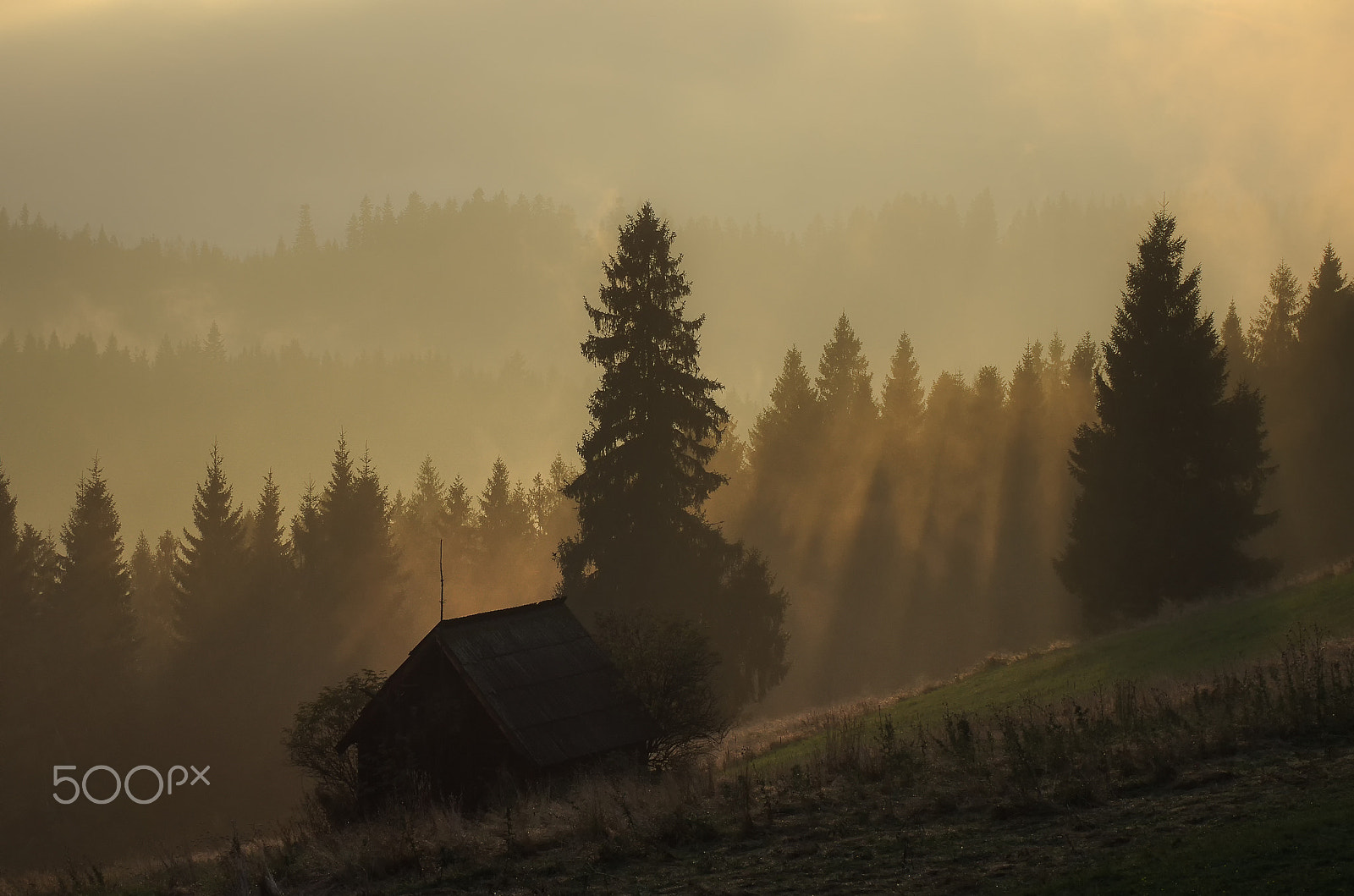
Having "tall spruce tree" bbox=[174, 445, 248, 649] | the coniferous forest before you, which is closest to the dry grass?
the coniferous forest

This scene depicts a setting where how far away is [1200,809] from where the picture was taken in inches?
513

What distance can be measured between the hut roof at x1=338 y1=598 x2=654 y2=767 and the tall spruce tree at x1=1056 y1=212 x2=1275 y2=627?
2579 centimetres

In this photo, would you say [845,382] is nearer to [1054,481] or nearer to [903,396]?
[903,396]

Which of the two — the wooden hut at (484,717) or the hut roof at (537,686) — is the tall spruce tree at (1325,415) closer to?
the hut roof at (537,686)

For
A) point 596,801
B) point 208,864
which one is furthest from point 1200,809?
point 208,864

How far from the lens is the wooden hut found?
2228 centimetres

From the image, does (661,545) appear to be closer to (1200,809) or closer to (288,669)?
(1200,809)

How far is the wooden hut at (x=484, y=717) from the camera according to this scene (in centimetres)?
2228

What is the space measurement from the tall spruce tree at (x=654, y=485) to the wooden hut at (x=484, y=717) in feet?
61.0

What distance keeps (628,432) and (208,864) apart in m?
26.3

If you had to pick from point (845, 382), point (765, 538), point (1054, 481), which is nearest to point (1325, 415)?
point (1054, 481)

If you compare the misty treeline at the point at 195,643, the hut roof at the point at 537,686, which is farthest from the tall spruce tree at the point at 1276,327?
the hut roof at the point at 537,686

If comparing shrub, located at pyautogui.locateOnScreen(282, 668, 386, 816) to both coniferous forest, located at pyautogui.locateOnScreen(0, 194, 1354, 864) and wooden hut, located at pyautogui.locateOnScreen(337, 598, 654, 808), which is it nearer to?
wooden hut, located at pyautogui.locateOnScreen(337, 598, 654, 808)

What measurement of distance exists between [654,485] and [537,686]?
2064 centimetres
